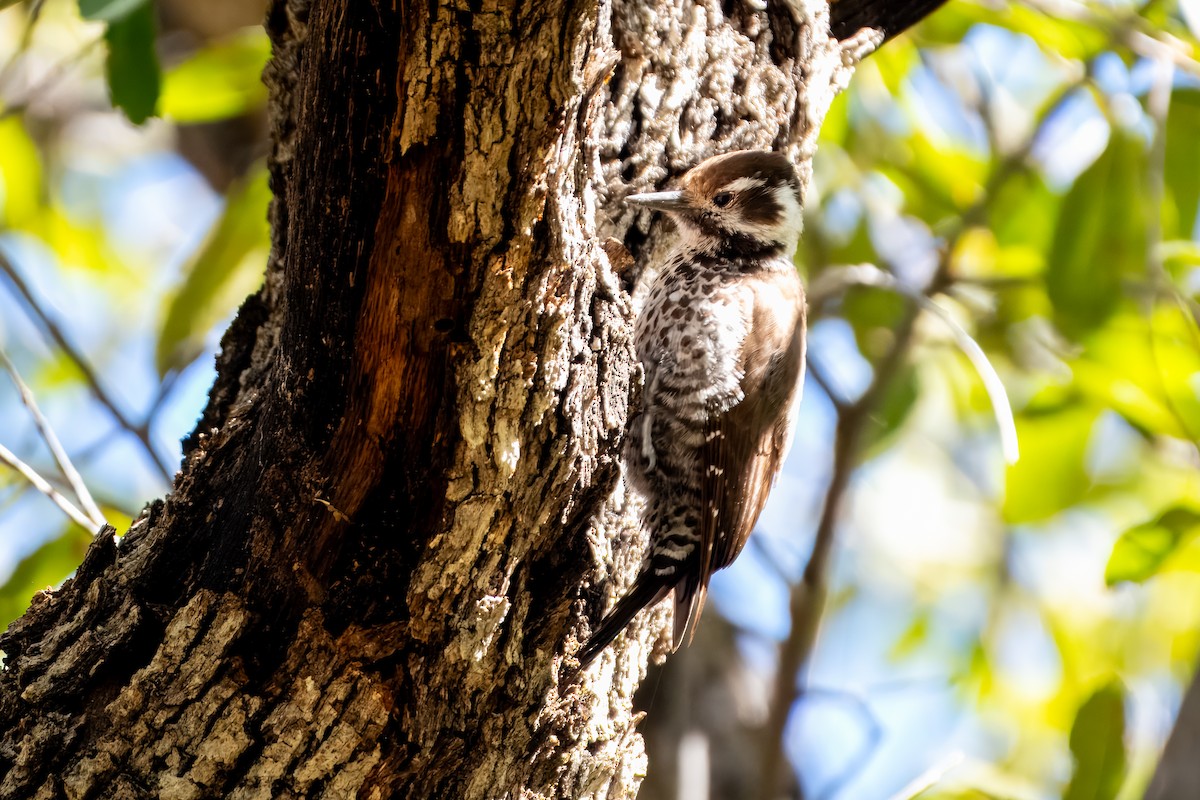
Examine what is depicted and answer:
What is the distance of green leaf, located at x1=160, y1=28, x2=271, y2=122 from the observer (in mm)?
3623

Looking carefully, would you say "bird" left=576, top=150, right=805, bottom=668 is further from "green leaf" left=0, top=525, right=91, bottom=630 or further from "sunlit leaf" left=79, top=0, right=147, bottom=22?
"green leaf" left=0, top=525, right=91, bottom=630

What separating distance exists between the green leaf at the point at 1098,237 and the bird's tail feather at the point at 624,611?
6.00ft

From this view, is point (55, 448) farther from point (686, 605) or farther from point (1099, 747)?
point (1099, 747)

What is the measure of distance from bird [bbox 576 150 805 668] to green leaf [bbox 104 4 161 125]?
1320mm

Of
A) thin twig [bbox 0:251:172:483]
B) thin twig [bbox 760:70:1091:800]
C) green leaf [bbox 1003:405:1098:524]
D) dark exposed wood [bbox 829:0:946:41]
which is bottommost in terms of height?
green leaf [bbox 1003:405:1098:524]

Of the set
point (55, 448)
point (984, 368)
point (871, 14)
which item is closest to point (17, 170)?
point (55, 448)

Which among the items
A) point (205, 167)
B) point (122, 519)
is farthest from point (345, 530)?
point (205, 167)

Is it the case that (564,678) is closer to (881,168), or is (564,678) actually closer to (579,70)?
(579,70)

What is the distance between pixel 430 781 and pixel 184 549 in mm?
610

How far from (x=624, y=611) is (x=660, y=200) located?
923 millimetres

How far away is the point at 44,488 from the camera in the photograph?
2617 mm

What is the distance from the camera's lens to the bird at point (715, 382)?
9.53ft

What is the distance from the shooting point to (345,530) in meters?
1.93

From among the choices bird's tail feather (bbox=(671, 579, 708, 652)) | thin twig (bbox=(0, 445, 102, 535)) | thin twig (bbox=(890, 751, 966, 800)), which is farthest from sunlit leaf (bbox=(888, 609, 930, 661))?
thin twig (bbox=(0, 445, 102, 535))
